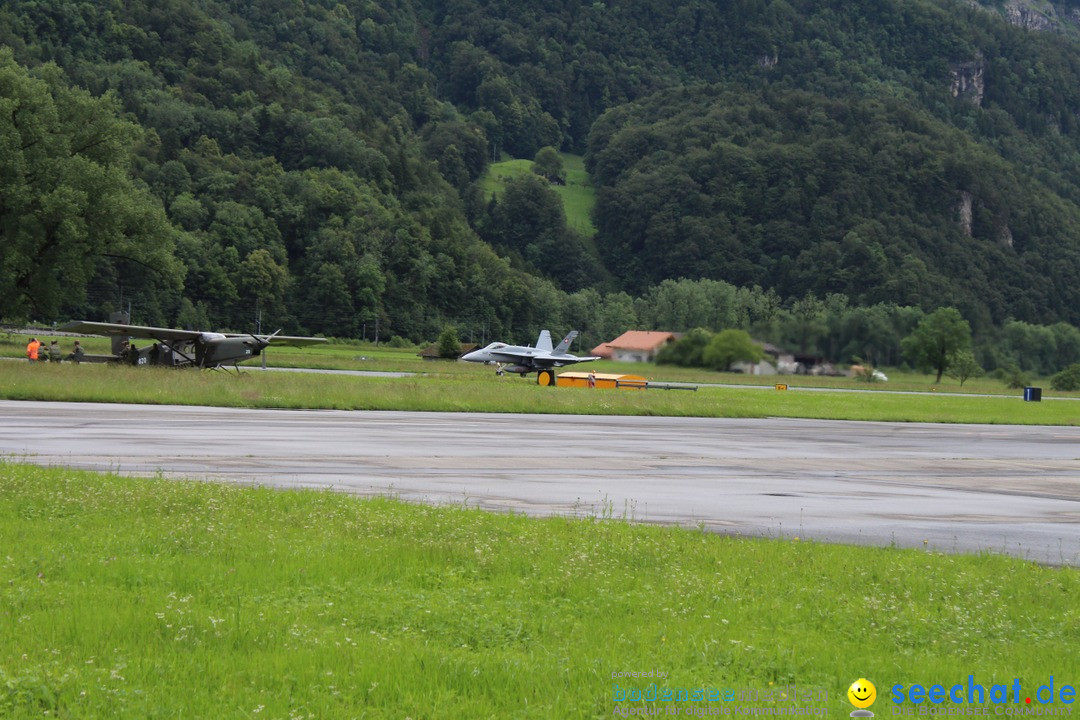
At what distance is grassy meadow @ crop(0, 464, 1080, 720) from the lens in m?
6.24

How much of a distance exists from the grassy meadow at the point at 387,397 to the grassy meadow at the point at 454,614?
2126cm

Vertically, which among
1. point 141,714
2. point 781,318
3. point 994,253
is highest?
point 994,253

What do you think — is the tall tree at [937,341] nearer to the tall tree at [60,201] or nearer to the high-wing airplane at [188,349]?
the high-wing airplane at [188,349]

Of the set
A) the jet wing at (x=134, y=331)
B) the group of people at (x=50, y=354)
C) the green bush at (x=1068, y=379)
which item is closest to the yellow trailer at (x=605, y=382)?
the jet wing at (x=134, y=331)

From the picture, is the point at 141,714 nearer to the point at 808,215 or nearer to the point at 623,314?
the point at 623,314

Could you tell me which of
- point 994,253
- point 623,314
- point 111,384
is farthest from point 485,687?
point 994,253

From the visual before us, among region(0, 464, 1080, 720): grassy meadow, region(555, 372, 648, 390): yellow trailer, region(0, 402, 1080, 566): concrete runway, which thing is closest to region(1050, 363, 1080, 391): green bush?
region(555, 372, 648, 390): yellow trailer

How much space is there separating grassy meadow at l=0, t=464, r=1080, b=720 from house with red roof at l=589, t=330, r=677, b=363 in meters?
46.5

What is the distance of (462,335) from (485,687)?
123 meters

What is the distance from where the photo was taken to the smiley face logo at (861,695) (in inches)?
233

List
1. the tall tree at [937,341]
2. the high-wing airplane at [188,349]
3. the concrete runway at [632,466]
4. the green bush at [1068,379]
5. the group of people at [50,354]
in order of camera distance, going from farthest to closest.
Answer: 1. the green bush at [1068,379]
2. the tall tree at [937,341]
3. the group of people at [50,354]
4. the high-wing airplane at [188,349]
5. the concrete runway at [632,466]

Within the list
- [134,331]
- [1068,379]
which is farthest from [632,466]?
[1068,379]

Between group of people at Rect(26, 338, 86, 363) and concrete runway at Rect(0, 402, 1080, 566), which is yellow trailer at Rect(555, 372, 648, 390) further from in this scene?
group of people at Rect(26, 338, 86, 363)

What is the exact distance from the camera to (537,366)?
195 feet
